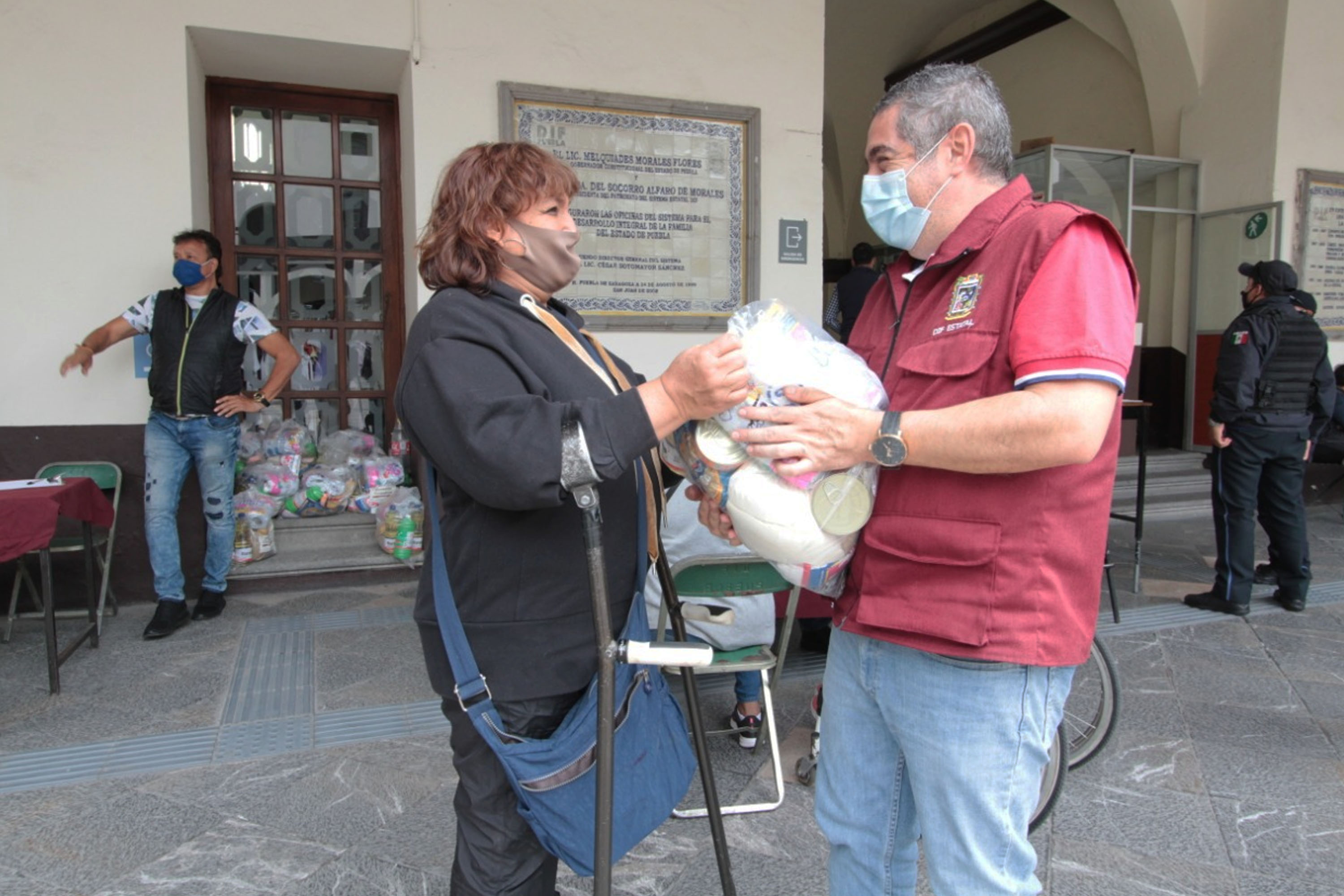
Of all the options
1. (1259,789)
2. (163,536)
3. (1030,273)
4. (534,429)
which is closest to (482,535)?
(534,429)

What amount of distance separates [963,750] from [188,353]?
13.7ft

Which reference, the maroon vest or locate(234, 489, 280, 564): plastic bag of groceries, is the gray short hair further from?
locate(234, 489, 280, 564): plastic bag of groceries

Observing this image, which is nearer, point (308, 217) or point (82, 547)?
point (82, 547)

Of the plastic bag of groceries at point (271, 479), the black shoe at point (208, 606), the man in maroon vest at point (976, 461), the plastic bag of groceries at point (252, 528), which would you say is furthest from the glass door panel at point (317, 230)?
the man in maroon vest at point (976, 461)

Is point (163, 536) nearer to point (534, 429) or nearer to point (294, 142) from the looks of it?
point (294, 142)

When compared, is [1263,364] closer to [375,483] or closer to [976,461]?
[976,461]

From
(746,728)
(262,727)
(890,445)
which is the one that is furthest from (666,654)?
(262,727)

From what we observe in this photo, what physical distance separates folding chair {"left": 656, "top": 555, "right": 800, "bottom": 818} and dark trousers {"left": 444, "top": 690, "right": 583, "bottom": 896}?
111 cm

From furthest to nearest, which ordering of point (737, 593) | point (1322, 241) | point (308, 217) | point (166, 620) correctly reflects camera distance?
point (1322, 241)
point (308, 217)
point (166, 620)
point (737, 593)

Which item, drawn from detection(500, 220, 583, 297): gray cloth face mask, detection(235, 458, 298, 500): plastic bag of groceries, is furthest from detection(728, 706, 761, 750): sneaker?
detection(235, 458, 298, 500): plastic bag of groceries

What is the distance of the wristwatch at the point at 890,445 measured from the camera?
1.25 metres

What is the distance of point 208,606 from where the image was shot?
447 centimetres

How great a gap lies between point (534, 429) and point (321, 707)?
8.86 feet

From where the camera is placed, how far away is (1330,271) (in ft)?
24.3
